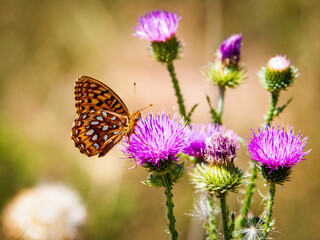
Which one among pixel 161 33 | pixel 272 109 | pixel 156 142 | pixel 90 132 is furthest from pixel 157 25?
pixel 156 142

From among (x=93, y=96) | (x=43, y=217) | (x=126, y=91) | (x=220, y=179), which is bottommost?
(x=43, y=217)

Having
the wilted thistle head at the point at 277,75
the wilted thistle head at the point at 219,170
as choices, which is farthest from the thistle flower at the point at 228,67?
the wilted thistle head at the point at 219,170

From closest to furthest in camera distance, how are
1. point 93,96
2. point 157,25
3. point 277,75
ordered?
point 93,96
point 277,75
point 157,25

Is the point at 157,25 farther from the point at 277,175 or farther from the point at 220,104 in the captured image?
the point at 277,175

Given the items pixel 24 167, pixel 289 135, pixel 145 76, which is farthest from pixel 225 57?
pixel 145 76

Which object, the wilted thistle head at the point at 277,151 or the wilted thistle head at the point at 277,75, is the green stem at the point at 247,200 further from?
the wilted thistle head at the point at 277,75

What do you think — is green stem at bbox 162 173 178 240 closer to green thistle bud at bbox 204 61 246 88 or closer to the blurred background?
green thistle bud at bbox 204 61 246 88

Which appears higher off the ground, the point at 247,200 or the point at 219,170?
the point at 219,170
